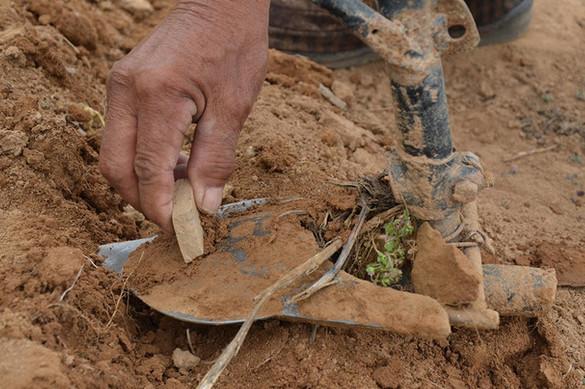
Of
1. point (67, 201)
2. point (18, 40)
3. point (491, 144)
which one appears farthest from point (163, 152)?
point (491, 144)

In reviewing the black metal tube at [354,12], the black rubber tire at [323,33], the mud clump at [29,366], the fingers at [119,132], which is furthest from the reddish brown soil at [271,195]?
the black metal tube at [354,12]

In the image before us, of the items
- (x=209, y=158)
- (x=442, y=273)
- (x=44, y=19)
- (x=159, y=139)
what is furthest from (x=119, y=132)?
(x=44, y=19)

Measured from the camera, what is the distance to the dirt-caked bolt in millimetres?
1612

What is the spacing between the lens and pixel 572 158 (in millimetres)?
2938

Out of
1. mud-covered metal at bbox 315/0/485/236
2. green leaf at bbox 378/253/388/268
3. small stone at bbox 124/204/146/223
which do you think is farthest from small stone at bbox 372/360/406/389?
small stone at bbox 124/204/146/223

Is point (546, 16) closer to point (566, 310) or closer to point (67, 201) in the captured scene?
point (566, 310)

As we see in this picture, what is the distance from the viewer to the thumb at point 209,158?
1608 millimetres

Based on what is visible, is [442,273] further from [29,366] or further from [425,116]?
[29,366]

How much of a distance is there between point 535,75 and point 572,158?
69 cm

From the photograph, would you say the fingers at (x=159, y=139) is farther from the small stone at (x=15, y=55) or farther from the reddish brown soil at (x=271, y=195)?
the small stone at (x=15, y=55)

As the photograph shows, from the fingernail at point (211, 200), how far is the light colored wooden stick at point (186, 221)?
3 centimetres

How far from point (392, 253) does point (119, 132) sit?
30.4 inches

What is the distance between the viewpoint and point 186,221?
1.60 m

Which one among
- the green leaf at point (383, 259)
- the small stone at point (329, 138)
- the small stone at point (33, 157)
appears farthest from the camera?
the small stone at point (329, 138)
